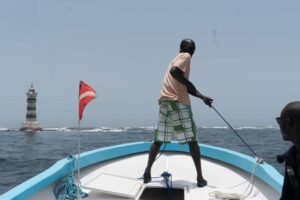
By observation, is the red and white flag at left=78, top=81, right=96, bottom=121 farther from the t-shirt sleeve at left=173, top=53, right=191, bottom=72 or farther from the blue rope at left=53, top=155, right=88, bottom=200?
the t-shirt sleeve at left=173, top=53, right=191, bottom=72

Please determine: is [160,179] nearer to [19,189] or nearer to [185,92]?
[185,92]

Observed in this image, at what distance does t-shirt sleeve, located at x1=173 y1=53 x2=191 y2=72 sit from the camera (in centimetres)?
379

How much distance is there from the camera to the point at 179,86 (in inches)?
152

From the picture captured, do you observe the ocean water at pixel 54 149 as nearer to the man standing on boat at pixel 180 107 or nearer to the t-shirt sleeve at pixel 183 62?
the man standing on boat at pixel 180 107

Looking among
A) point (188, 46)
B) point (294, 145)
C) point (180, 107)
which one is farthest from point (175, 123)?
point (294, 145)

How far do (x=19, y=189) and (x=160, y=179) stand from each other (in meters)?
1.74

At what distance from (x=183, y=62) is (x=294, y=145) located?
247 cm

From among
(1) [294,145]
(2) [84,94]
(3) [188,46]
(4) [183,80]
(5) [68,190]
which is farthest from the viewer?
(3) [188,46]

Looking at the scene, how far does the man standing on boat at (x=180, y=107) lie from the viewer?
3.79m

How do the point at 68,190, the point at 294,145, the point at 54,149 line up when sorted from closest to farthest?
the point at 294,145 < the point at 68,190 < the point at 54,149

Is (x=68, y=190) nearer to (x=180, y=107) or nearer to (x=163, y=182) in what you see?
(x=163, y=182)

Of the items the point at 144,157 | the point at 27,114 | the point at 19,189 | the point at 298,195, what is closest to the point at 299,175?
the point at 298,195

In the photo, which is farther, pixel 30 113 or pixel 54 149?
pixel 30 113

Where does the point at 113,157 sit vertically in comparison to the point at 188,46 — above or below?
below
